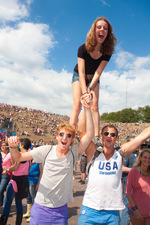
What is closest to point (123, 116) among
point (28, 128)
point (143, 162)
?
point (28, 128)

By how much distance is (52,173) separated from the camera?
235cm

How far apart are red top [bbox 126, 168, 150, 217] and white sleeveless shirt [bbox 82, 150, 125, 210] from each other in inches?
34.6

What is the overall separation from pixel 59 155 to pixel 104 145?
2.08 feet

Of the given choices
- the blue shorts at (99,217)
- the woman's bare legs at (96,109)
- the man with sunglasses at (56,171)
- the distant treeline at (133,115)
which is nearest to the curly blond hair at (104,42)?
the woman's bare legs at (96,109)

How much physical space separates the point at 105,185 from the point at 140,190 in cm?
110

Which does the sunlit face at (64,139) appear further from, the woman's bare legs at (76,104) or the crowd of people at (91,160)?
the woman's bare legs at (76,104)

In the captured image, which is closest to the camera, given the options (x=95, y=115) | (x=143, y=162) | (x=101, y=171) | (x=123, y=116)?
(x=101, y=171)

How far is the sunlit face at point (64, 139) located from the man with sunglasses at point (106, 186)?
0.44m

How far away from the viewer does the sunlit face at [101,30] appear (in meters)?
2.64

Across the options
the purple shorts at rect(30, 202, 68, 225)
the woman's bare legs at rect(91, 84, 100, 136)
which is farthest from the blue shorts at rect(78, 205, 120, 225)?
the woman's bare legs at rect(91, 84, 100, 136)

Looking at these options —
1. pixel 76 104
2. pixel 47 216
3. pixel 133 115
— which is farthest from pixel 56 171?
pixel 133 115

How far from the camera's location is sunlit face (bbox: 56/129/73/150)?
2408 mm

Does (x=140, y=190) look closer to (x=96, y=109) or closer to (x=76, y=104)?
(x=96, y=109)

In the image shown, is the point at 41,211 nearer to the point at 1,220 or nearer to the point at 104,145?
the point at 104,145
